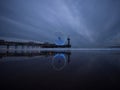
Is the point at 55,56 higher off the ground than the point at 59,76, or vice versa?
the point at 59,76

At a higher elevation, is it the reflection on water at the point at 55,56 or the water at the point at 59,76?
the water at the point at 59,76

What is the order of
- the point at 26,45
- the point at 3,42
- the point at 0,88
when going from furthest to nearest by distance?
1. the point at 26,45
2. the point at 3,42
3. the point at 0,88

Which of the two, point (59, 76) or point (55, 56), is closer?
point (59, 76)

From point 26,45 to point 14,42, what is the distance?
492 inches

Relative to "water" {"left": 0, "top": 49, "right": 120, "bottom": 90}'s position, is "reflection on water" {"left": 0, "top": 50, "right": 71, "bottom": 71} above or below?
below

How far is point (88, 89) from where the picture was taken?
294 cm

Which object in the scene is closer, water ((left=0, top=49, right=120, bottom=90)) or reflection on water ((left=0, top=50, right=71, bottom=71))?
water ((left=0, top=49, right=120, bottom=90))

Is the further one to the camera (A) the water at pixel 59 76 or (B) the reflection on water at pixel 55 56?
→ (B) the reflection on water at pixel 55 56

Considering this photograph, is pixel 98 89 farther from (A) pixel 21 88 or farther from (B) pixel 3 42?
(B) pixel 3 42

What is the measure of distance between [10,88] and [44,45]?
354 ft

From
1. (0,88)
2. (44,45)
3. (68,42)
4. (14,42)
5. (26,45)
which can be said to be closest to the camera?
(0,88)

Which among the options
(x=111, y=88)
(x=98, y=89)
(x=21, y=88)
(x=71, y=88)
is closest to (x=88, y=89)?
(x=98, y=89)

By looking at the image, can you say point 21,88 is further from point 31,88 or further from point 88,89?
point 88,89

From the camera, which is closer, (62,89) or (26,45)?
(62,89)
